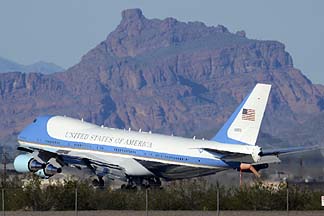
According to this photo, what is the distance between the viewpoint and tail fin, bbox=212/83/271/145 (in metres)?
83.6

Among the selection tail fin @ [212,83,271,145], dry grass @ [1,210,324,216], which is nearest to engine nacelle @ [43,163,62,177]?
tail fin @ [212,83,271,145]

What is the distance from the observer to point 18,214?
65.6 meters

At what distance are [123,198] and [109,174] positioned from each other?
17.4m

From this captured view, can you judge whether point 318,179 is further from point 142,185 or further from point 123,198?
point 123,198

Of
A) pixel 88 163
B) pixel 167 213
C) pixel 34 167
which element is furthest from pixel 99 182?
pixel 167 213

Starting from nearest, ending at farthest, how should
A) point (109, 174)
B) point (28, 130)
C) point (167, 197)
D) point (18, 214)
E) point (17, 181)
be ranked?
1. point (18, 214)
2. point (167, 197)
3. point (17, 181)
4. point (109, 174)
5. point (28, 130)

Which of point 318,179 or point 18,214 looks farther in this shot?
point 318,179

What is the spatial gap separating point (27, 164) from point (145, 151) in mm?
8406

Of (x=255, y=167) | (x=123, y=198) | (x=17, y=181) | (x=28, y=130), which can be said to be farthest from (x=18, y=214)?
(x=28, y=130)

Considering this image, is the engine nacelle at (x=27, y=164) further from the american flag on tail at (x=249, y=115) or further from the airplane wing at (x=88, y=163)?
the american flag on tail at (x=249, y=115)

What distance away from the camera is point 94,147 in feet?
298

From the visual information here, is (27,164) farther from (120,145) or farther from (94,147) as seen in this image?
(120,145)

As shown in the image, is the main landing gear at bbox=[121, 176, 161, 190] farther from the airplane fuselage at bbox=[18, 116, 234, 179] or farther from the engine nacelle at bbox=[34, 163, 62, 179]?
the engine nacelle at bbox=[34, 163, 62, 179]

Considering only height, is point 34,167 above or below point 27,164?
below
